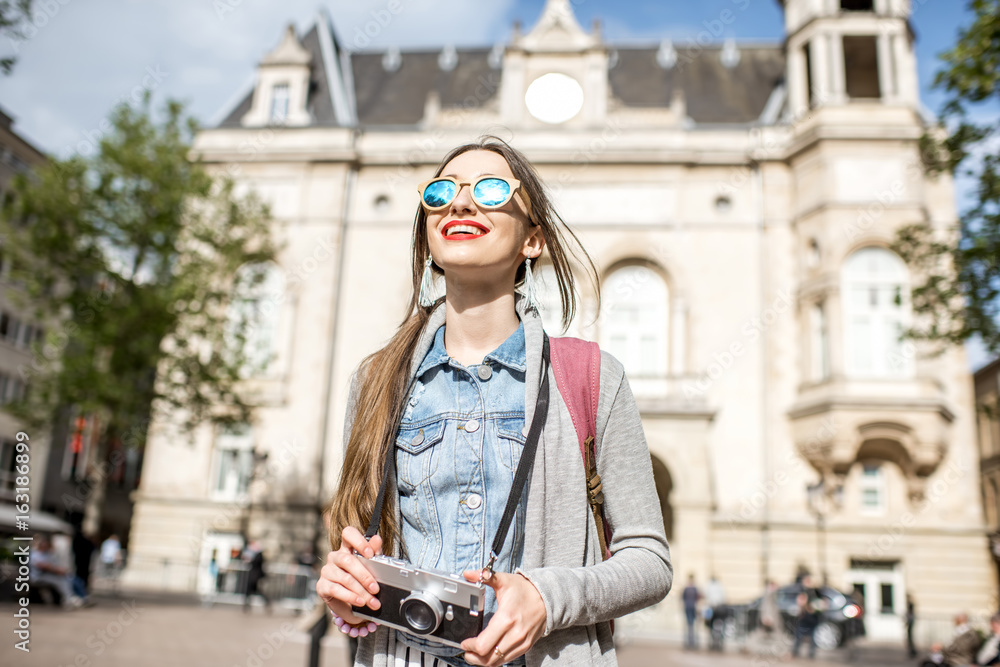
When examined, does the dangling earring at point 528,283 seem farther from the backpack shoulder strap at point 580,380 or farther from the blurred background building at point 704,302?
the blurred background building at point 704,302

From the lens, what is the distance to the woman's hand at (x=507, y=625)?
1.42 meters

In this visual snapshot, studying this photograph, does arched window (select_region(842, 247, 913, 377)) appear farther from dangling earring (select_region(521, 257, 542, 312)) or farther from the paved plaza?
dangling earring (select_region(521, 257, 542, 312))

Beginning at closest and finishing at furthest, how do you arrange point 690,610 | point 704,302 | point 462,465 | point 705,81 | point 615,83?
point 462,465 < point 690,610 < point 704,302 < point 705,81 < point 615,83

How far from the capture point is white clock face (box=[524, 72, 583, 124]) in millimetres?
25828

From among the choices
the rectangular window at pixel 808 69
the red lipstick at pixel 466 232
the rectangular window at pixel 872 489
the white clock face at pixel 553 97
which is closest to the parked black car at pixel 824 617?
the rectangular window at pixel 872 489

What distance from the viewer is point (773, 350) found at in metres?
23.1

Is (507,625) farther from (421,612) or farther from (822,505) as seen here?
(822,505)

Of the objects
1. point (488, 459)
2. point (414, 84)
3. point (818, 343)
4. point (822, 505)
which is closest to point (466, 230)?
point (488, 459)

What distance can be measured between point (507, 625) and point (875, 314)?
2330 centimetres

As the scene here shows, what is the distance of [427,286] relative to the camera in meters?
2.37

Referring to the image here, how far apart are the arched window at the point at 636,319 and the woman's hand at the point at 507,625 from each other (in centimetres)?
2191

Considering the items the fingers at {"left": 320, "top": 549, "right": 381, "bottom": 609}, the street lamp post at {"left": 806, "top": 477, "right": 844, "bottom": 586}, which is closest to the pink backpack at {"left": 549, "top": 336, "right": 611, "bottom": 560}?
the fingers at {"left": 320, "top": 549, "right": 381, "bottom": 609}

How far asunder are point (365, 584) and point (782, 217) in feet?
80.8

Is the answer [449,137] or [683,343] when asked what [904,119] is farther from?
[449,137]
